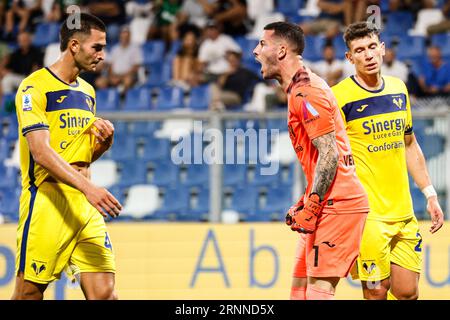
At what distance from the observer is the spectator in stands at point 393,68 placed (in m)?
12.5

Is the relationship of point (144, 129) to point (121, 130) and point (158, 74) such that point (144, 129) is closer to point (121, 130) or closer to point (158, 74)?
point (121, 130)

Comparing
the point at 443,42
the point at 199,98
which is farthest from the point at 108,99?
the point at 443,42

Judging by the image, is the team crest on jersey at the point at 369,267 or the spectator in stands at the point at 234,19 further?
the spectator in stands at the point at 234,19

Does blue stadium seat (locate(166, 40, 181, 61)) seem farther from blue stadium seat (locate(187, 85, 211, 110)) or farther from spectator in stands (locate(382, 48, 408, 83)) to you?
spectator in stands (locate(382, 48, 408, 83))

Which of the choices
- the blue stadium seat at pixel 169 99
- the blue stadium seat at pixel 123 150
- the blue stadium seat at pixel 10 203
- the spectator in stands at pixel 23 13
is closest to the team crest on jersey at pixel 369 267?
the blue stadium seat at pixel 123 150

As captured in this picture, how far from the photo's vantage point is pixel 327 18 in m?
14.2

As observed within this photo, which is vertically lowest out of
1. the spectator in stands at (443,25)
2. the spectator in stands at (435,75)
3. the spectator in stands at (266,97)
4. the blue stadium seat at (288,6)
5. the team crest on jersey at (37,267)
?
the team crest on jersey at (37,267)

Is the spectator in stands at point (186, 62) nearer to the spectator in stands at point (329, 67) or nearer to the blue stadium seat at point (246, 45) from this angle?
the blue stadium seat at point (246, 45)

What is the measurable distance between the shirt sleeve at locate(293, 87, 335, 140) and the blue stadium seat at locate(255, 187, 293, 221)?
3.95 meters

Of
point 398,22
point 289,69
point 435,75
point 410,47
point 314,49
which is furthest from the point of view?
point 398,22

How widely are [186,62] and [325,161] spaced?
8.26m

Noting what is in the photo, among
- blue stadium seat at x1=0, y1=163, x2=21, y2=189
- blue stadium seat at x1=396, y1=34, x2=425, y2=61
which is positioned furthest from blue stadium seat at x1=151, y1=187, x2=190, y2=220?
blue stadium seat at x1=396, y1=34, x2=425, y2=61

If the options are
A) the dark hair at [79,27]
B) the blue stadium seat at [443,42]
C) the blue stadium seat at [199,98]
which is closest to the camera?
the dark hair at [79,27]

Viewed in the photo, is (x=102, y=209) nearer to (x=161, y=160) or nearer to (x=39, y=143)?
(x=39, y=143)
